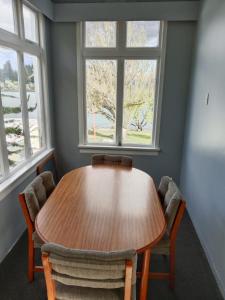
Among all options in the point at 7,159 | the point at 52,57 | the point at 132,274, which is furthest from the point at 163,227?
the point at 52,57

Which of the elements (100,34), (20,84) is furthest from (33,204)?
(100,34)

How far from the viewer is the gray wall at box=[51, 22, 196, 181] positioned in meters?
3.14

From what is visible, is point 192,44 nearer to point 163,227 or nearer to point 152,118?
point 152,118

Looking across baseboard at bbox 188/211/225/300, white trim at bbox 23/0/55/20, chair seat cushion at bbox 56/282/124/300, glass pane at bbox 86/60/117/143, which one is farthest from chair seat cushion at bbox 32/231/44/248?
white trim at bbox 23/0/55/20

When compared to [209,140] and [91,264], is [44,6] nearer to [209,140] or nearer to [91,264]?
[209,140]

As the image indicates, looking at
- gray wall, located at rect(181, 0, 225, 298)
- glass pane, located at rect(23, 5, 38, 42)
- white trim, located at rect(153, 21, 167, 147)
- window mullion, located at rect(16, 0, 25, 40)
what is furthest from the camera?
white trim, located at rect(153, 21, 167, 147)

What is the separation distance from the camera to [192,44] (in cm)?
309

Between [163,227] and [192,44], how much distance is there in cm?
264

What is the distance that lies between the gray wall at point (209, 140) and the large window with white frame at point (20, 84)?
2039mm

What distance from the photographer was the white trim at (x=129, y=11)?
293cm

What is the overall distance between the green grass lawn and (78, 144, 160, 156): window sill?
0.13 metres

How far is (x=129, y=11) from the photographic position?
117 inches

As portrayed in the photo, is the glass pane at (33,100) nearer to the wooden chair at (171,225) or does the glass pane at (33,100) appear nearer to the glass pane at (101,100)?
the glass pane at (101,100)

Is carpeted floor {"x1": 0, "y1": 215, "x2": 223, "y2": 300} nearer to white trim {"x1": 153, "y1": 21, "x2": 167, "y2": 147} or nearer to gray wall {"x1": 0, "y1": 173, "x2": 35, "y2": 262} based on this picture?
gray wall {"x1": 0, "y1": 173, "x2": 35, "y2": 262}
